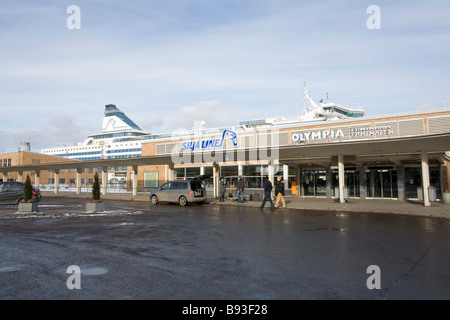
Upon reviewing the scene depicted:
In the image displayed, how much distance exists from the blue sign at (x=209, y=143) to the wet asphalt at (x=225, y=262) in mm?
24619

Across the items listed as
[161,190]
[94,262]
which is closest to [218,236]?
[94,262]

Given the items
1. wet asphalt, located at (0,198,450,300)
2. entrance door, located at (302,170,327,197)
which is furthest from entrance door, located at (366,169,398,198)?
wet asphalt, located at (0,198,450,300)

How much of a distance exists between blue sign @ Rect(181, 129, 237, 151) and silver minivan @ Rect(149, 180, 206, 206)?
13268mm

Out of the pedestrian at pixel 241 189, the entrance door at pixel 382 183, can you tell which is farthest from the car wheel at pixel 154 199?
the entrance door at pixel 382 183

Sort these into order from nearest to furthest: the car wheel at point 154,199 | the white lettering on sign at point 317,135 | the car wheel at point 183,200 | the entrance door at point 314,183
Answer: the car wheel at point 183,200, the car wheel at point 154,199, the entrance door at point 314,183, the white lettering on sign at point 317,135

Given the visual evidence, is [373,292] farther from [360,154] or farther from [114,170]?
[114,170]

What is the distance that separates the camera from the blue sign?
35594 mm

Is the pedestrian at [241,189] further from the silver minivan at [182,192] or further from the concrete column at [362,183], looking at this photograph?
the concrete column at [362,183]

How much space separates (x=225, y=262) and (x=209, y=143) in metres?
30.8

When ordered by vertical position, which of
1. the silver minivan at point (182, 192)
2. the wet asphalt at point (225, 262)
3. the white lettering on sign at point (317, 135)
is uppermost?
the white lettering on sign at point (317, 135)

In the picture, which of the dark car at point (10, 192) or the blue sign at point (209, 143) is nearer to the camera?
the dark car at point (10, 192)

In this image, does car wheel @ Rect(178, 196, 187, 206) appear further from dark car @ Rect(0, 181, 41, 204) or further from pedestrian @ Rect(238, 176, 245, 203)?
dark car @ Rect(0, 181, 41, 204)

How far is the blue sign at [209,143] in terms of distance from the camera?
35594 millimetres

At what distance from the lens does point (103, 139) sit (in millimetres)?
97000
